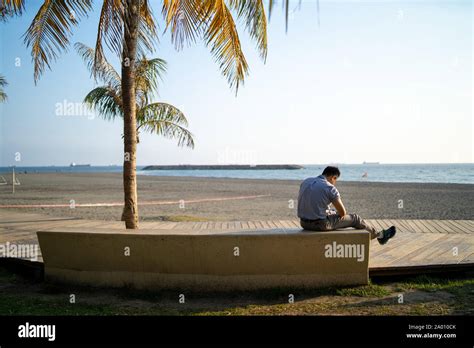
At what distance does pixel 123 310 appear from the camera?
4.95 meters

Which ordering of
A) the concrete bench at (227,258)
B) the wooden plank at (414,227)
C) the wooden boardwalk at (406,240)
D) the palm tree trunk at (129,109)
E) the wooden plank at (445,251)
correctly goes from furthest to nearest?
1. the wooden plank at (414,227)
2. the palm tree trunk at (129,109)
3. the wooden plank at (445,251)
4. the wooden boardwalk at (406,240)
5. the concrete bench at (227,258)

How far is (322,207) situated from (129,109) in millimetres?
3746

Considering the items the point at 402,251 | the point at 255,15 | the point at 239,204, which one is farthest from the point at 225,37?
the point at 239,204

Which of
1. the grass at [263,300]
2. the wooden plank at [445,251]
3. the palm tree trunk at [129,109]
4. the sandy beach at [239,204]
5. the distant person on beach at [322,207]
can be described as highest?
the palm tree trunk at [129,109]

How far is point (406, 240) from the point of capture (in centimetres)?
766

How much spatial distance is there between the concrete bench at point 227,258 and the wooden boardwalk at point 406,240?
447 millimetres

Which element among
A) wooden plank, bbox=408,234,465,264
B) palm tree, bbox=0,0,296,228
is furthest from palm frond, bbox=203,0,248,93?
wooden plank, bbox=408,234,465,264

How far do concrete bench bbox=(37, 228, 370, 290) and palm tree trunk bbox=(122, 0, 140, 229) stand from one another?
1407mm

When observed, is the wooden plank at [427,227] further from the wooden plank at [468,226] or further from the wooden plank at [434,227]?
the wooden plank at [468,226]

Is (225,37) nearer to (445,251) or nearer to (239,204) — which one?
(445,251)

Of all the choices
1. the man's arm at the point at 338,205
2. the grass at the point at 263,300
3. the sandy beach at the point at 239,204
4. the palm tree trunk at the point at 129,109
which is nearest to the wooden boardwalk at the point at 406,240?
the grass at the point at 263,300

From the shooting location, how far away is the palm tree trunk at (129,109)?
7.00 meters
